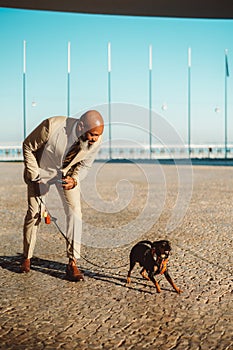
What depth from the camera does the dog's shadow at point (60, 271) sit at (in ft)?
12.6

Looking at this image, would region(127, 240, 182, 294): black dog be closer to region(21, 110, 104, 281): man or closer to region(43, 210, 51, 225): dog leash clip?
region(21, 110, 104, 281): man

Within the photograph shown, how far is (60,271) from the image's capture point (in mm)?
4273

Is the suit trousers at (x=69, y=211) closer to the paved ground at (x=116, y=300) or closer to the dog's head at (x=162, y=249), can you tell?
the paved ground at (x=116, y=300)

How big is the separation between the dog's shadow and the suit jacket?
853mm

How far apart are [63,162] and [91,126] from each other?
0.50 m

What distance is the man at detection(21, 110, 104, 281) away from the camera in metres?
3.58

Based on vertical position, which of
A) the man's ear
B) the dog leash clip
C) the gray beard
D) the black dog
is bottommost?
the black dog

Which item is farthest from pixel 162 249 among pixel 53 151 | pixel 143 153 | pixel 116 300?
pixel 143 153

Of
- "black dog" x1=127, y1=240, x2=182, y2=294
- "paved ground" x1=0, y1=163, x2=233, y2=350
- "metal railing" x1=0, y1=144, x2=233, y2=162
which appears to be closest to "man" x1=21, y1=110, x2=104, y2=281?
"paved ground" x1=0, y1=163, x2=233, y2=350

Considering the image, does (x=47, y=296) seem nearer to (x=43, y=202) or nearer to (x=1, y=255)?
(x=43, y=202)

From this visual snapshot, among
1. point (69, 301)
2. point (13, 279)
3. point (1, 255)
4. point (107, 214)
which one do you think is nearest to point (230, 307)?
point (69, 301)

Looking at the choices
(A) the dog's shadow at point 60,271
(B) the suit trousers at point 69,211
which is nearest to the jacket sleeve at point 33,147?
(B) the suit trousers at point 69,211

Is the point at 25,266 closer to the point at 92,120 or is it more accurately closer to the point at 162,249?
the point at 162,249

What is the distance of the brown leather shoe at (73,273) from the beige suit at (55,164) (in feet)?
0.27
